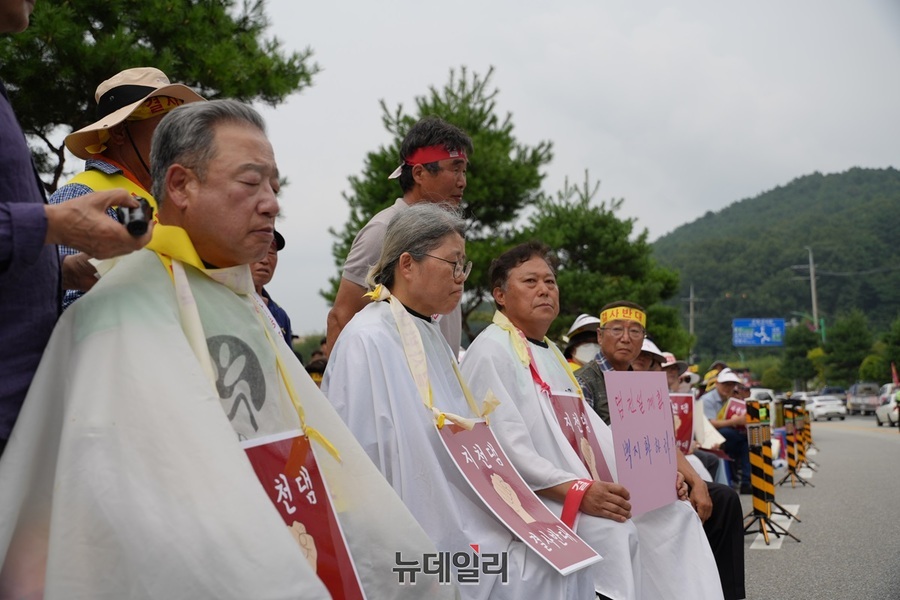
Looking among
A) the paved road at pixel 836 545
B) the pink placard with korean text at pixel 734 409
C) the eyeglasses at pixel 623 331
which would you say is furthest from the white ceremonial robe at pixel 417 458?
the pink placard with korean text at pixel 734 409

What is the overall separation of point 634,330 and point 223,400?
4133mm

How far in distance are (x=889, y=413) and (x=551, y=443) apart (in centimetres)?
3691

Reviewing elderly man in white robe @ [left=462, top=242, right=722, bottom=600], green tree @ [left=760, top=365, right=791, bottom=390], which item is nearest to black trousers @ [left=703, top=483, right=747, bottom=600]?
elderly man in white robe @ [left=462, top=242, right=722, bottom=600]

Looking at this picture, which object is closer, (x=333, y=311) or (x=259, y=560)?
(x=259, y=560)

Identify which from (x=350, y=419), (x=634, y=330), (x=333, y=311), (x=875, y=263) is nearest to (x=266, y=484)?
(x=350, y=419)

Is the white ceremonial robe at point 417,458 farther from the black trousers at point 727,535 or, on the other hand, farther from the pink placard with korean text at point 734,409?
the pink placard with korean text at point 734,409

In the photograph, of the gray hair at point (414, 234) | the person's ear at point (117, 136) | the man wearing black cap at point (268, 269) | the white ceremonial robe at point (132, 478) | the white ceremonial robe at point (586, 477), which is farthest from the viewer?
the man wearing black cap at point (268, 269)

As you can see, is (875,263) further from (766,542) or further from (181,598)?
(181,598)

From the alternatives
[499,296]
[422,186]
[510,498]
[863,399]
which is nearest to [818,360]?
[863,399]

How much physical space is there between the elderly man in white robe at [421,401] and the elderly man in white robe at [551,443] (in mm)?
388

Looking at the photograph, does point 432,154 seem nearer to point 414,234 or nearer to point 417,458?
point 414,234

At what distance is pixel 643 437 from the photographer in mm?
4246

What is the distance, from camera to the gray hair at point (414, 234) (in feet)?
12.1

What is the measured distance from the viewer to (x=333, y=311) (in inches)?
173
